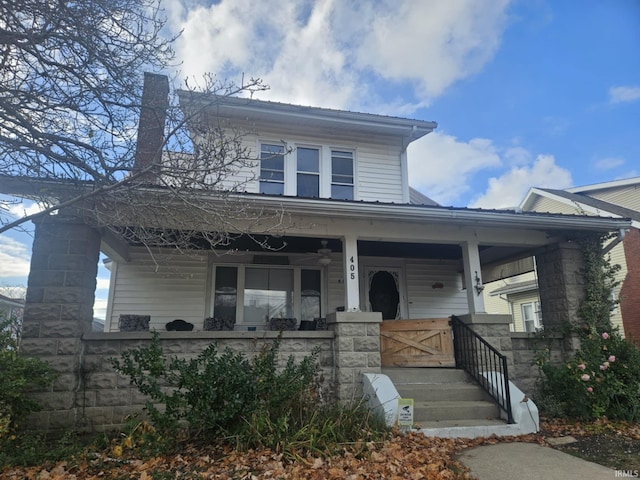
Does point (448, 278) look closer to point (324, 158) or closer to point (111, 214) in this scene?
point (324, 158)

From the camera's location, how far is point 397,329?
6871 millimetres

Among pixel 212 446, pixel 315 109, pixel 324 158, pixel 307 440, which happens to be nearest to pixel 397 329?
pixel 307 440

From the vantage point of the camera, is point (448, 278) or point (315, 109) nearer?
point (315, 109)

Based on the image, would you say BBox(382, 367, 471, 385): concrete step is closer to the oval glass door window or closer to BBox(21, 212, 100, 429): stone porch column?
the oval glass door window

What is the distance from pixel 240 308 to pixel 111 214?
4416 mm

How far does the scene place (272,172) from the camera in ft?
30.5

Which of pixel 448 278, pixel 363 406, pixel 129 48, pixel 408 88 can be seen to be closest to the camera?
pixel 129 48

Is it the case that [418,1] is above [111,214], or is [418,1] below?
above

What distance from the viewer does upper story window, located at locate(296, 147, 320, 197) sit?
30.7 ft

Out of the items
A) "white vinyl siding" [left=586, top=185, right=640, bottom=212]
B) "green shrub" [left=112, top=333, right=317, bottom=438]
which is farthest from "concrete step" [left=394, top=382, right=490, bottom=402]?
"white vinyl siding" [left=586, top=185, right=640, bottom=212]

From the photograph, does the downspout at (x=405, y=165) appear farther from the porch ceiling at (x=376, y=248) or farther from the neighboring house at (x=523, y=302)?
the neighboring house at (x=523, y=302)

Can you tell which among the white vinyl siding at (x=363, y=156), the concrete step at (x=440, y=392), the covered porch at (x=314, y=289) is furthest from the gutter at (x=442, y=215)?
the white vinyl siding at (x=363, y=156)

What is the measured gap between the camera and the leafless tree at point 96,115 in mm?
4289

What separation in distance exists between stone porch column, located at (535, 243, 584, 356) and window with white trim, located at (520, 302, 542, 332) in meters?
12.1
